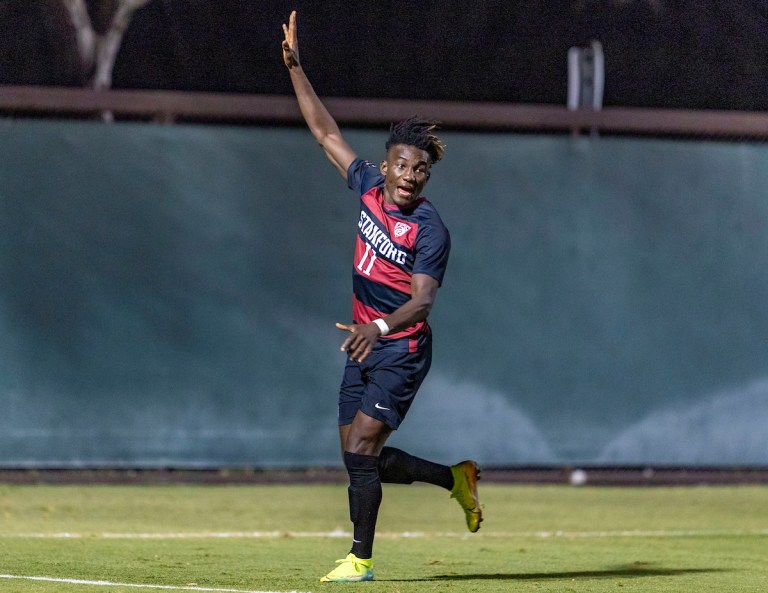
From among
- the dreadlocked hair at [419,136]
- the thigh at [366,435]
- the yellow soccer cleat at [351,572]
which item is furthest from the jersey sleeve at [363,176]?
the yellow soccer cleat at [351,572]

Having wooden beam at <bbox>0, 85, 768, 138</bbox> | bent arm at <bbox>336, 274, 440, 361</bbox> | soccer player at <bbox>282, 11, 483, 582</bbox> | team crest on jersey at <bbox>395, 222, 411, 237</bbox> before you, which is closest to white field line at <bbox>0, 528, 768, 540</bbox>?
soccer player at <bbox>282, 11, 483, 582</bbox>

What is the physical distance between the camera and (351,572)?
653cm

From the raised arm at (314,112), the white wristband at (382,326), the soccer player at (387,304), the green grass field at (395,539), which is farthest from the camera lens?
the raised arm at (314,112)

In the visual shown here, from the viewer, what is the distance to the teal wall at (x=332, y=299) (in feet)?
38.7

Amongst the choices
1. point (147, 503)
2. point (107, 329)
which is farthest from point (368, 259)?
point (107, 329)

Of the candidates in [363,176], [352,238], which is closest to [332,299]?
[352,238]

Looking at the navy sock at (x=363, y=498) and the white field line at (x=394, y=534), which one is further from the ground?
the white field line at (x=394, y=534)

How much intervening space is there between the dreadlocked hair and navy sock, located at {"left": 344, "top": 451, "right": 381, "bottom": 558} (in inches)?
57.1

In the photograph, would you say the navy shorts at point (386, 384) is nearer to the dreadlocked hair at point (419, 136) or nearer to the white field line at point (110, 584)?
the dreadlocked hair at point (419, 136)

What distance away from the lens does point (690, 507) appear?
11430 millimetres

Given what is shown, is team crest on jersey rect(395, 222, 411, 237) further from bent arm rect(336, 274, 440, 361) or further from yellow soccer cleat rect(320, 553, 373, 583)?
yellow soccer cleat rect(320, 553, 373, 583)

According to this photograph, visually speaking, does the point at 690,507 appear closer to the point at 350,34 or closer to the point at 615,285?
the point at 615,285

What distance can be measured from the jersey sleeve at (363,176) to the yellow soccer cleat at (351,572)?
1764 millimetres

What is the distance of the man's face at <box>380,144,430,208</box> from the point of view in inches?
265
